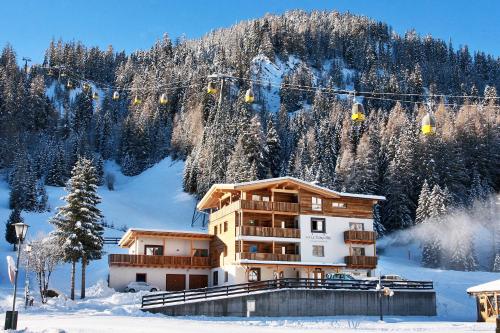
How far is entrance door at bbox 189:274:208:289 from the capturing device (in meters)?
50.2

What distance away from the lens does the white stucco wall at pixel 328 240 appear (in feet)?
156

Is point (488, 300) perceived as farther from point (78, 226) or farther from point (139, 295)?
point (78, 226)

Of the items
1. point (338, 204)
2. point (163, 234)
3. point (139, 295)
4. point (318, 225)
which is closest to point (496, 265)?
point (338, 204)

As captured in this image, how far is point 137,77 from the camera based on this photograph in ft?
510

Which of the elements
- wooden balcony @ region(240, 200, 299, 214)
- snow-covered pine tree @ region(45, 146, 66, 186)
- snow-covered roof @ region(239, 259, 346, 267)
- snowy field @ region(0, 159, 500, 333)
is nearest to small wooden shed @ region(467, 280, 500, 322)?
snowy field @ region(0, 159, 500, 333)

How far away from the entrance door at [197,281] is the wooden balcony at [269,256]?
751 centimetres

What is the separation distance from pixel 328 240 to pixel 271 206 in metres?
5.96

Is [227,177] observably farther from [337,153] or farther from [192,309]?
[192,309]

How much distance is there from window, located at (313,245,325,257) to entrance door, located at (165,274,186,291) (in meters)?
11.9

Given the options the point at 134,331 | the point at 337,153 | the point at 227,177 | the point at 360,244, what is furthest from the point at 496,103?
the point at 134,331

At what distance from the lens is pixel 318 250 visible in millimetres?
48125

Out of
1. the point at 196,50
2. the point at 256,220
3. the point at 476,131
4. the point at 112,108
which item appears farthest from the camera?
the point at 196,50

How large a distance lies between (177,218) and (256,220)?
41.6m

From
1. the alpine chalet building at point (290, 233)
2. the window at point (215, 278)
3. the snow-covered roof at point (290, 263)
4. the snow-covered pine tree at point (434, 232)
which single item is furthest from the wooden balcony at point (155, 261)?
the snow-covered pine tree at point (434, 232)
